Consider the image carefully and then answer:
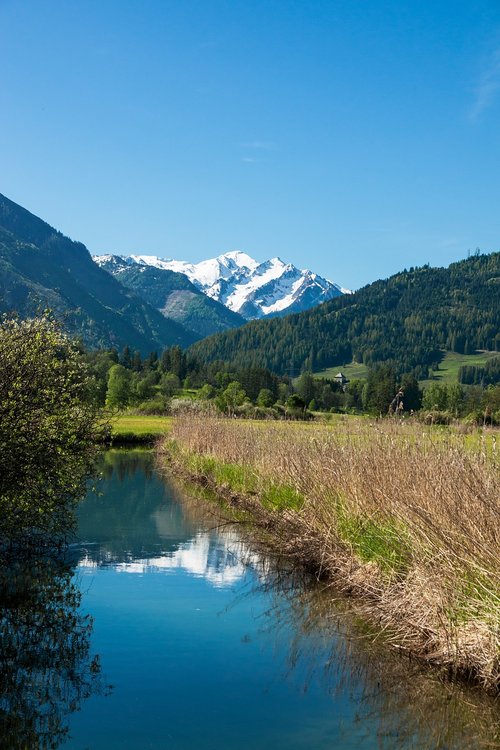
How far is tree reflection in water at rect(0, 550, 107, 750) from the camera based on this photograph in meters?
8.28

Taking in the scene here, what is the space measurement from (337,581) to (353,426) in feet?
19.9

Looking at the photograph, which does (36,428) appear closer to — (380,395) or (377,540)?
(377,540)

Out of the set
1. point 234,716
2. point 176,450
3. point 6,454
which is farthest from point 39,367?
point 176,450

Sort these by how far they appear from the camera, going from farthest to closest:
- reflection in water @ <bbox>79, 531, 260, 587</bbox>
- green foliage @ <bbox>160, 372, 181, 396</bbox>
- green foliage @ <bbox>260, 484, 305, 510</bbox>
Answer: green foliage @ <bbox>160, 372, 181, 396</bbox> < green foliage @ <bbox>260, 484, 305, 510</bbox> < reflection in water @ <bbox>79, 531, 260, 587</bbox>

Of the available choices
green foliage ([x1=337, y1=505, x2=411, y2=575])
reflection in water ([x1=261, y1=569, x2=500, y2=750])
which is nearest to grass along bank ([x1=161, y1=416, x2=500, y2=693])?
green foliage ([x1=337, y1=505, x2=411, y2=575])

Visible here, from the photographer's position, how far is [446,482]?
11.4m

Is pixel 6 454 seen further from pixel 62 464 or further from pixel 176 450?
pixel 176 450

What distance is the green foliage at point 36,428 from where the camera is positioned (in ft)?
40.2

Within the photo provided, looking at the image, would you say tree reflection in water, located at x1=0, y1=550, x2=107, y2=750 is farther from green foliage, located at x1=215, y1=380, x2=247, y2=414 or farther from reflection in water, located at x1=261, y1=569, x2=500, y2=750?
green foliage, located at x1=215, y1=380, x2=247, y2=414

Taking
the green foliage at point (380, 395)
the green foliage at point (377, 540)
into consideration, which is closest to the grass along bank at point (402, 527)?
the green foliage at point (377, 540)

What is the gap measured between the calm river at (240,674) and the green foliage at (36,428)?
1.93 meters

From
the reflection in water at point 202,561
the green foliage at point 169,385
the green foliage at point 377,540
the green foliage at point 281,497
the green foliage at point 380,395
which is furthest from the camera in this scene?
the green foliage at point 169,385

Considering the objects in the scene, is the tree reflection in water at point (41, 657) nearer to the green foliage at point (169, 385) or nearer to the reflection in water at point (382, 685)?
the reflection in water at point (382, 685)

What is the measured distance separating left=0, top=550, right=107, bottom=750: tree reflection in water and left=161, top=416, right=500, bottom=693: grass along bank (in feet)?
14.7
